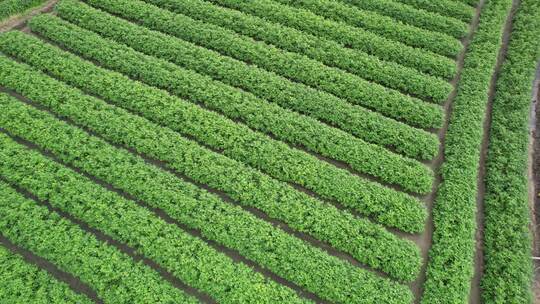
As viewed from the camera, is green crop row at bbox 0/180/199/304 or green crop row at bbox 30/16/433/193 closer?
green crop row at bbox 0/180/199/304

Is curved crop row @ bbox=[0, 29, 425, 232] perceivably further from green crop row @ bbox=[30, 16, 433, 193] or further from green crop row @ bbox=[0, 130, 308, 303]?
green crop row @ bbox=[0, 130, 308, 303]

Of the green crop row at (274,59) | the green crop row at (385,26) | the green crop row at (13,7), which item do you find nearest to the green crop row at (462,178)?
the green crop row at (385,26)

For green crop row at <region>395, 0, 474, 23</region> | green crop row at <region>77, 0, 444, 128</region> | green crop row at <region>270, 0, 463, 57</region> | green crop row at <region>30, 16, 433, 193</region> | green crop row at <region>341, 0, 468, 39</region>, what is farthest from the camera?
green crop row at <region>395, 0, 474, 23</region>

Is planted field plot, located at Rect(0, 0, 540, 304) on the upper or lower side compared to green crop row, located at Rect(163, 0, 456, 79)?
lower

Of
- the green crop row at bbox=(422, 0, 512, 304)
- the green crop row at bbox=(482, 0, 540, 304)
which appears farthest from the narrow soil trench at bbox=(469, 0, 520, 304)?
the green crop row at bbox=(422, 0, 512, 304)

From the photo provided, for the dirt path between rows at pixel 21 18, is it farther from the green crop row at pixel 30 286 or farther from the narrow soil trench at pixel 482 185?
the narrow soil trench at pixel 482 185

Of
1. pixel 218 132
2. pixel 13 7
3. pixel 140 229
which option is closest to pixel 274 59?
pixel 218 132
